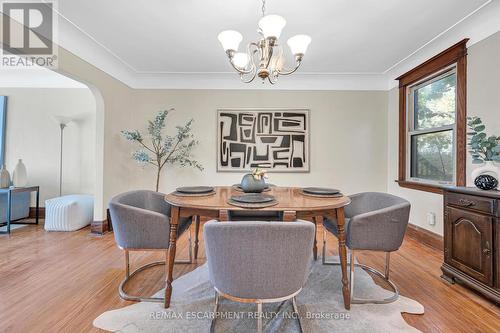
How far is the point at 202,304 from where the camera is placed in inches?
67.9

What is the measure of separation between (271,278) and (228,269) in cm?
22

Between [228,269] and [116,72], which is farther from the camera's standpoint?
[116,72]

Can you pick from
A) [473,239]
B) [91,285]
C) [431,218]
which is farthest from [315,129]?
[91,285]

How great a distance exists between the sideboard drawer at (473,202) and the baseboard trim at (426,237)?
0.99 metres

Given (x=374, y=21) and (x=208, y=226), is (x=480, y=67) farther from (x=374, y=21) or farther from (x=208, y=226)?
(x=208, y=226)

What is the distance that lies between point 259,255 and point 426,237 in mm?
2830

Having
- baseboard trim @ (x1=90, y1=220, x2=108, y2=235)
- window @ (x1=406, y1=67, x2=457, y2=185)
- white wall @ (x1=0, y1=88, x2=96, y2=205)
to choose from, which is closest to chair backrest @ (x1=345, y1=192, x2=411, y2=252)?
window @ (x1=406, y1=67, x2=457, y2=185)

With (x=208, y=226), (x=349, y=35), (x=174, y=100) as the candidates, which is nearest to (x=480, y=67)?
(x=349, y=35)

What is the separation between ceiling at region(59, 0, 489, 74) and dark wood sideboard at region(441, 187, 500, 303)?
165 cm

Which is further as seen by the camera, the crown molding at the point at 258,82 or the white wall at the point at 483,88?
the crown molding at the point at 258,82

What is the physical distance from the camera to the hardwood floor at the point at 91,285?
1534 mm

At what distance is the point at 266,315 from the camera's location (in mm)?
1588

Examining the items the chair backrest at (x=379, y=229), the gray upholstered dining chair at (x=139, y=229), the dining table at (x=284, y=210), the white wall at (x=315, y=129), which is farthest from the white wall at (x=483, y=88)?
the gray upholstered dining chair at (x=139, y=229)

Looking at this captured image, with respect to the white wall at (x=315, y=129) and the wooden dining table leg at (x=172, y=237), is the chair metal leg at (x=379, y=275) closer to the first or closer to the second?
the wooden dining table leg at (x=172, y=237)
